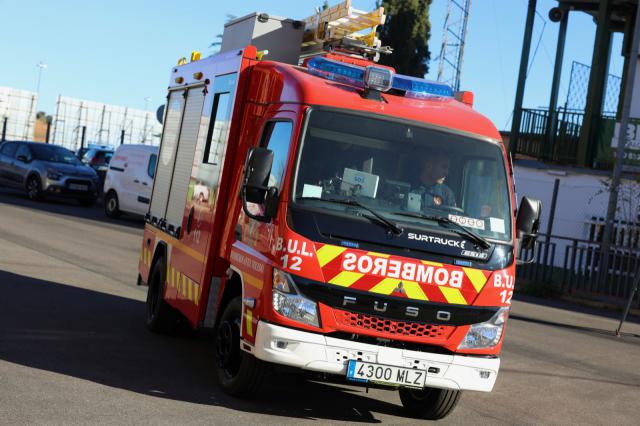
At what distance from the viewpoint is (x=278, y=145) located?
25.5 ft

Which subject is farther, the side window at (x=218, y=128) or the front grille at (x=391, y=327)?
the side window at (x=218, y=128)

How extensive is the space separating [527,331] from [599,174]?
14357 millimetres

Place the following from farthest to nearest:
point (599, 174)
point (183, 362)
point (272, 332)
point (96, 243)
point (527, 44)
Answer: point (527, 44)
point (599, 174)
point (96, 243)
point (183, 362)
point (272, 332)

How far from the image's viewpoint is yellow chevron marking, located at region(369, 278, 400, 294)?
7207 mm

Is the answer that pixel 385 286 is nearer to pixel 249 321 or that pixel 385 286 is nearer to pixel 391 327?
pixel 391 327

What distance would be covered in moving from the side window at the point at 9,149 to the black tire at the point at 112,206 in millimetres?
5089

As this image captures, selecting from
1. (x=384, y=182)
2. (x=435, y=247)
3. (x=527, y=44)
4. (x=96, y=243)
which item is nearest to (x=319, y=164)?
(x=384, y=182)

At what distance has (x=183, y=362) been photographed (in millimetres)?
9125

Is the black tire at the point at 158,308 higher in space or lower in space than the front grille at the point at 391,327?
lower

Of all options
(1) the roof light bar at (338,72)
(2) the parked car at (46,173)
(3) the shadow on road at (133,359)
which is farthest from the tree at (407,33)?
(1) the roof light bar at (338,72)

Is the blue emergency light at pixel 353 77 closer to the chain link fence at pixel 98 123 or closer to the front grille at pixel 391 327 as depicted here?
the front grille at pixel 391 327

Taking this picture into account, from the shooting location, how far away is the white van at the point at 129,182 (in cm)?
2583

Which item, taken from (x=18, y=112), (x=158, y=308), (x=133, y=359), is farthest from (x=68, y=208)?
(x=18, y=112)

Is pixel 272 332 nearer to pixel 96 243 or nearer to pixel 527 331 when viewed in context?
pixel 527 331
